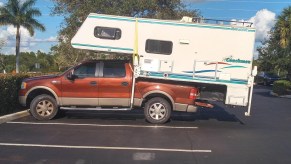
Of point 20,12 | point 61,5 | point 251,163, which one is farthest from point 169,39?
point 20,12

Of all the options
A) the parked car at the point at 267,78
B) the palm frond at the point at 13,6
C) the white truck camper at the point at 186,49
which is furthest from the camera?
the palm frond at the point at 13,6

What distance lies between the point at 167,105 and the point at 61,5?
16169mm

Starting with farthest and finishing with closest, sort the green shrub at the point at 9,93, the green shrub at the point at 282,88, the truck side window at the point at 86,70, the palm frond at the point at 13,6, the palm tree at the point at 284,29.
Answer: the palm frond at the point at 13,6, the palm tree at the point at 284,29, the green shrub at the point at 282,88, the green shrub at the point at 9,93, the truck side window at the point at 86,70

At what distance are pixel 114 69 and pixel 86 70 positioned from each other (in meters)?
0.79

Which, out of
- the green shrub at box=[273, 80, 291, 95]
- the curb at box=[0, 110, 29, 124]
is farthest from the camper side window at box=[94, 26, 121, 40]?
the green shrub at box=[273, 80, 291, 95]

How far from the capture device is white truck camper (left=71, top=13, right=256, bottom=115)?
12539 millimetres

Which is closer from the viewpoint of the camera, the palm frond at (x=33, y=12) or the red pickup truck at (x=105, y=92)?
the red pickup truck at (x=105, y=92)

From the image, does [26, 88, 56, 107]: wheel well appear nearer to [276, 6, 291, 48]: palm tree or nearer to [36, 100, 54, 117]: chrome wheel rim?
[36, 100, 54, 117]: chrome wheel rim

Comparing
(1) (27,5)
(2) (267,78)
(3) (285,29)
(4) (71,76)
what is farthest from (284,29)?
(1) (27,5)

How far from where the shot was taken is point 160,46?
12.6m

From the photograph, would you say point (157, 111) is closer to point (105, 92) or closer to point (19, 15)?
point (105, 92)

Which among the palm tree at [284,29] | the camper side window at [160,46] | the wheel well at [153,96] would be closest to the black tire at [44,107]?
the wheel well at [153,96]

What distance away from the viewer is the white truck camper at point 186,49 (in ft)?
41.1

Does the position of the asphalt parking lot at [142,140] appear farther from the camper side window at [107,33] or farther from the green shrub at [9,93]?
the camper side window at [107,33]
